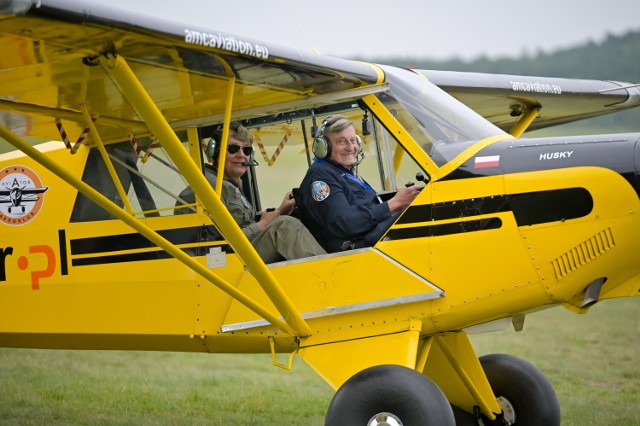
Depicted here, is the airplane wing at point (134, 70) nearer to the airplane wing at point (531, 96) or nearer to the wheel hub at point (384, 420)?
the airplane wing at point (531, 96)

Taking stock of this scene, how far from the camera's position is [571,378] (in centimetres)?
1097

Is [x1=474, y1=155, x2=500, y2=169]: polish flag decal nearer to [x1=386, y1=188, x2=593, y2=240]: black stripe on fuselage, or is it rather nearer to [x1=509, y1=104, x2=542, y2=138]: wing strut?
[x1=386, y1=188, x2=593, y2=240]: black stripe on fuselage

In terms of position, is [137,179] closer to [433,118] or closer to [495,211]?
[433,118]

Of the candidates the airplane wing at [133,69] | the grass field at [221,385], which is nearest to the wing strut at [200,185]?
the airplane wing at [133,69]

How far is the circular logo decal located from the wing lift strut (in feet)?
4.24

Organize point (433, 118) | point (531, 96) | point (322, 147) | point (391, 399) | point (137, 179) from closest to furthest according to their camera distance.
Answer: point (391, 399), point (433, 118), point (322, 147), point (137, 179), point (531, 96)

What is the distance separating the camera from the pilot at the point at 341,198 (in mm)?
6551

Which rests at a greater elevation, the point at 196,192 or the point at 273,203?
the point at 196,192

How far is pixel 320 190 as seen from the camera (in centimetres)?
673

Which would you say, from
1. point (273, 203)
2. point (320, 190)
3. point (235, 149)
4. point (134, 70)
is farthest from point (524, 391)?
point (134, 70)

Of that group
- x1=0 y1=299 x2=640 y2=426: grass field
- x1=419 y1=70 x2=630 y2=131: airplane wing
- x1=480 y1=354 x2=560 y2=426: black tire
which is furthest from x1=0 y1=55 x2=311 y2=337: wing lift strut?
x1=419 y1=70 x2=630 y2=131: airplane wing

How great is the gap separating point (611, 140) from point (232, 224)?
2329mm

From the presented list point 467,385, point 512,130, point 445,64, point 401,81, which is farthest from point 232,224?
point 445,64

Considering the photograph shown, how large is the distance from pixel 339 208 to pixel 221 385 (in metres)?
4.52
